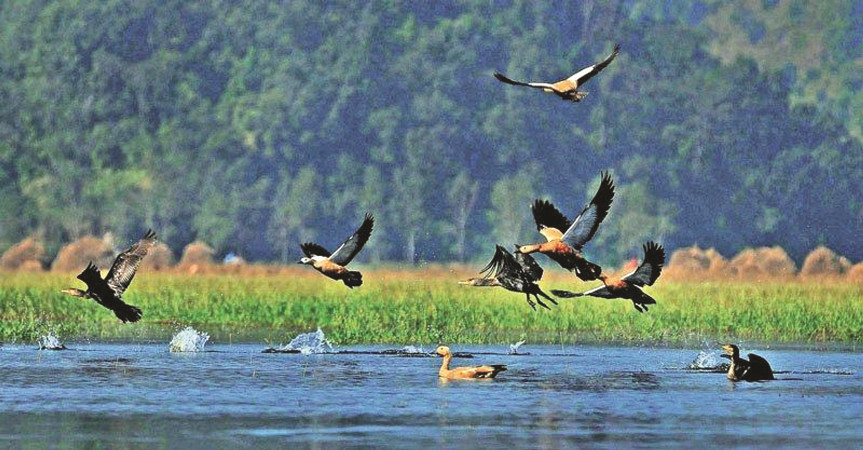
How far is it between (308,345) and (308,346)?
3.7 inches

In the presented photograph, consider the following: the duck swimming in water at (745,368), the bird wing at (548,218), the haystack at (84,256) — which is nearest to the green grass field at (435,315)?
the duck swimming in water at (745,368)

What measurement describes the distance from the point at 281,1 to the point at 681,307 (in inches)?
2394

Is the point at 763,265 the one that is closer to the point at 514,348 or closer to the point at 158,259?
the point at 158,259

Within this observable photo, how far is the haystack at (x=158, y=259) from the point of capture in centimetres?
6805

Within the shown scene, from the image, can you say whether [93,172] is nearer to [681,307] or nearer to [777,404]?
[681,307]

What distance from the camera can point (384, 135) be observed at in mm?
91750

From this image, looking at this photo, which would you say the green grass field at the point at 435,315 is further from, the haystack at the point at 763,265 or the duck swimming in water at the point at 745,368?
the haystack at the point at 763,265

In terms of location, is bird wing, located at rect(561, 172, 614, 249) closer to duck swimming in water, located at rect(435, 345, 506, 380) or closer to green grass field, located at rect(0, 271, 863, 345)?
duck swimming in water, located at rect(435, 345, 506, 380)

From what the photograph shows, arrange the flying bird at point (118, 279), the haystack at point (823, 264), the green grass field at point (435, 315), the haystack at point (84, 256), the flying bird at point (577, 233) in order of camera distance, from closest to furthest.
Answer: the flying bird at point (577, 233), the flying bird at point (118, 279), the green grass field at point (435, 315), the haystack at point (823, 264), the haystack at point (84, 256)

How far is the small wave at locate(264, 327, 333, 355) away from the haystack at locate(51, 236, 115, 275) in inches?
1391

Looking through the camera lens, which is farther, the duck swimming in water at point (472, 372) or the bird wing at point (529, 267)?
the duck swimming in water at point (472, 372)

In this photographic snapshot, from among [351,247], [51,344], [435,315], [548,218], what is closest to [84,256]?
[435,315]

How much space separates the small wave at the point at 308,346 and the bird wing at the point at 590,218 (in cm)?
898

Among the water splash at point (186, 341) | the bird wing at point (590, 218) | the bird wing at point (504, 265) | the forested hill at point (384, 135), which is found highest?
the forested hill at point (384, 135)
